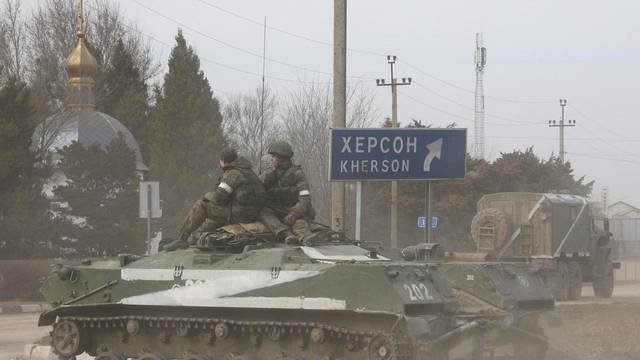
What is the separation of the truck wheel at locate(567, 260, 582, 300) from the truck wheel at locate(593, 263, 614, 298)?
1180 millimetres

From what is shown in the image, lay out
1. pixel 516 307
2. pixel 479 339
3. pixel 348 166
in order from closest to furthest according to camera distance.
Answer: pixel 479 339, pixel 516 307, pixel 348 166

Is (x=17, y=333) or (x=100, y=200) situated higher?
(x=100, y=200)

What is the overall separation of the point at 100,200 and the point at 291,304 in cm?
2459

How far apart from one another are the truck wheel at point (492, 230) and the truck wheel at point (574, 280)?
1.93m

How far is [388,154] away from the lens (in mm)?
15609

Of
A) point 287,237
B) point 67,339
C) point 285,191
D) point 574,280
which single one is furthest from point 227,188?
point 574,280

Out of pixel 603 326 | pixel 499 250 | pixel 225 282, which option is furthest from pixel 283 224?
pixel 499 250

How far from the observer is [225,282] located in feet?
39.9

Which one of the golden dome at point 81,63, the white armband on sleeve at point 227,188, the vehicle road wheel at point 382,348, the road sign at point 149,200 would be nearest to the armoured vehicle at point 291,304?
the vehicle road wheel at point 382,348

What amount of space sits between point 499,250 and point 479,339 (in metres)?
17.7

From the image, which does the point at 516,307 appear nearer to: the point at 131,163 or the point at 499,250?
the point at 499,250

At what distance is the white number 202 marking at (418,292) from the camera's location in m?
11.1

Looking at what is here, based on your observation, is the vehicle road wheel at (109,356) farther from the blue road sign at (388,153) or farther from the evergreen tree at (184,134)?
the evergreen tree at (184,134)

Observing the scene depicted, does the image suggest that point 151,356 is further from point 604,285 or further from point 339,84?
point 604,285
